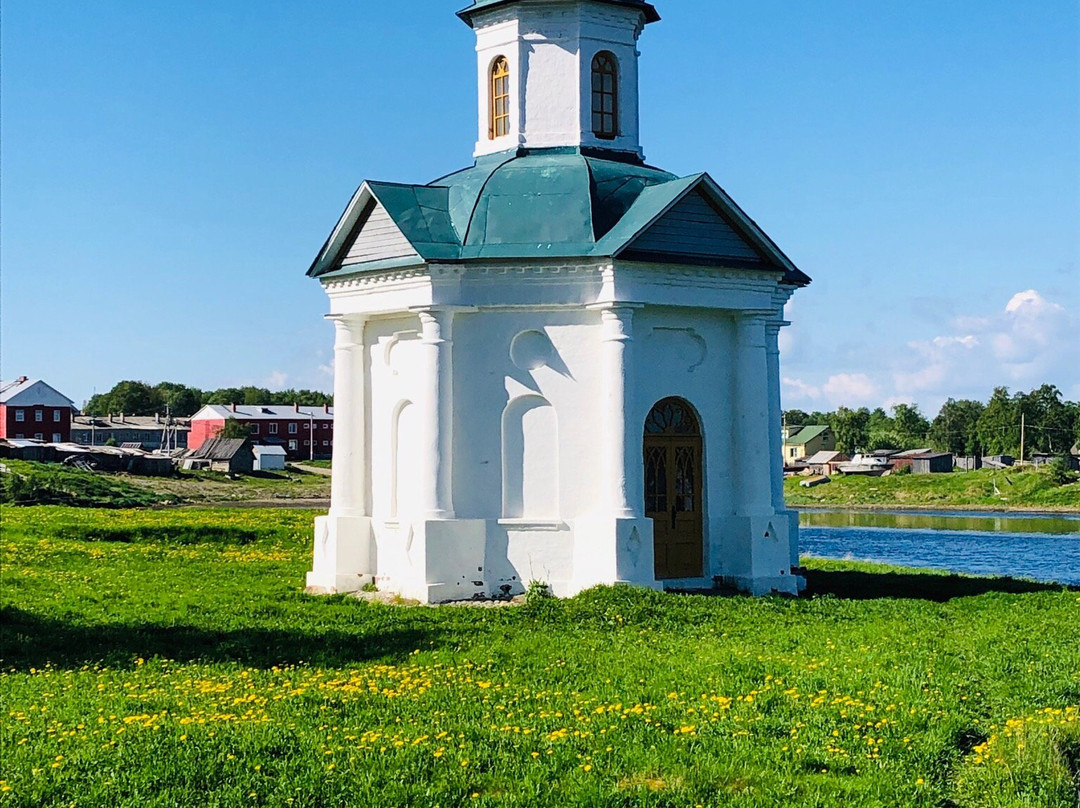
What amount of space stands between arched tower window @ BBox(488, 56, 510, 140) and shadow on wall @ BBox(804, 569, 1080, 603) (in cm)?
910

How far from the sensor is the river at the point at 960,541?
33062mm

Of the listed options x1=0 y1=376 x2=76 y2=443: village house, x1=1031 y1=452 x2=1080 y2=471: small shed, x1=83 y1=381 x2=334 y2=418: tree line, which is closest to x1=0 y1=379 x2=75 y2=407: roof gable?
x1=0 y1=376 x2=76 y2=443: village house

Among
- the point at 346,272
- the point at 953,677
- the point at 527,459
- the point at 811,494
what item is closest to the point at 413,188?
the point at 346,272

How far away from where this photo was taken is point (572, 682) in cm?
1216

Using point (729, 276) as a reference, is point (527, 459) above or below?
below

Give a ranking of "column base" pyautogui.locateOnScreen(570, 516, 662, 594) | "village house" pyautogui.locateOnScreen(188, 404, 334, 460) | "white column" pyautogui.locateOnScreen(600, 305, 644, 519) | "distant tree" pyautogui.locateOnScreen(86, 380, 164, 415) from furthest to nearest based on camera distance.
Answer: "distant tree" pyautogui.locateOnScreen(86, 380, 164, 415)
"village house" pyautogui.locateOnScreen(188, 404, 334, 460)
"white column" pyautogui.locateOnScreen(600, 305, 644, 519)
"column base" pyautogui.locateOnScreen(570, 516, 662, 594)

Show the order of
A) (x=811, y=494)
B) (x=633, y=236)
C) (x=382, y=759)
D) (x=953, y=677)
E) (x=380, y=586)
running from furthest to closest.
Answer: (x=811, y=494), (x=380, y=586), (x=633, y=236), (x=953, y=677), (x=382, y=759)

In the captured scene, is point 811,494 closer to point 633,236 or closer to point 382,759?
point 633,236

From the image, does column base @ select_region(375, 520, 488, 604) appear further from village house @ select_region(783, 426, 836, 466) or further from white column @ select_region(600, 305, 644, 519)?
village house @ select_region(783, 426, 836, 466)

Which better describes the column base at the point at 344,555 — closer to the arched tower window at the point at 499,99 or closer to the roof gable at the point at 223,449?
the arched tower window at the point at 499,99

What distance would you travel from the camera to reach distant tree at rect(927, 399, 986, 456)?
119150 mm

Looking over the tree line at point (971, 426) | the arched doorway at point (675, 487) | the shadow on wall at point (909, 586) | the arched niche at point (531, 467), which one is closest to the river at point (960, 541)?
the shadow on wall at point (909, 586)

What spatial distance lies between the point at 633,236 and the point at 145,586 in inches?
369

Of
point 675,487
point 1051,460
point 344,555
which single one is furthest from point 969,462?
point 344,555
